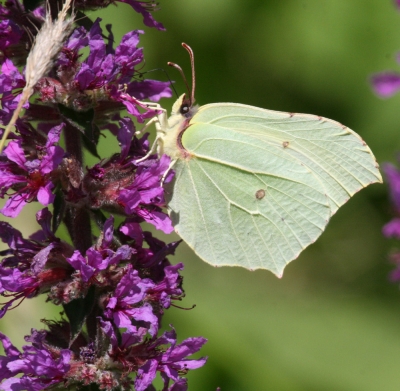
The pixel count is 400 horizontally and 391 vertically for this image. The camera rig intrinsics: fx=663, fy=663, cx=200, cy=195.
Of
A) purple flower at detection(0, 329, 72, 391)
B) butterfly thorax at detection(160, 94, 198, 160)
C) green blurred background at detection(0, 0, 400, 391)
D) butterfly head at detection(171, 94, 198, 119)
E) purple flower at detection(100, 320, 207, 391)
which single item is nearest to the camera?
purple flower at detection(0, 329, 72, 391)

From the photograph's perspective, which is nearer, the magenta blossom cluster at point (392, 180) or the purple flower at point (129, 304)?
the purple flower at point (129, 304)

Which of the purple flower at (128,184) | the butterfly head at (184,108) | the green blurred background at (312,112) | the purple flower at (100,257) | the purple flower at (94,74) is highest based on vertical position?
the purple flower at (94,74)

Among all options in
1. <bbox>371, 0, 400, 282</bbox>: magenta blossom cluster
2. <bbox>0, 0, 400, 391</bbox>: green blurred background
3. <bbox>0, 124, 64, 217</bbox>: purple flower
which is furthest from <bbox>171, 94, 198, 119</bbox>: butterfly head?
<bbox>0, 0, 400, 391</bbox>: green blurred background

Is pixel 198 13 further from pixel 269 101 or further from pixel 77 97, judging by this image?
pixel 77 97

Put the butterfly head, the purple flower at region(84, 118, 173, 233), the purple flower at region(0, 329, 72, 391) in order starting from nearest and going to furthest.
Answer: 1. the purple flower at region(0, 329, 72, 391)
2. the purple flower at region(84, 118, 173, 233)
3. the butterfly head

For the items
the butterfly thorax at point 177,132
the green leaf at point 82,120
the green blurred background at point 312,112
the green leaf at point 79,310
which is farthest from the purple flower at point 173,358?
the green blurred background at point 312,112

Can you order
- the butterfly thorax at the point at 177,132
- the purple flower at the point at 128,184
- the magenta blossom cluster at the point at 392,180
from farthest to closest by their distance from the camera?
the magenta blossom cluster at the point at 392,180
the butterfly thorax at the point at 177,132
the purple flower at the point at 128,184

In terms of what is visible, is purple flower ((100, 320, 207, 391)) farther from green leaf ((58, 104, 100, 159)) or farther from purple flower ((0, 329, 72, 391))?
green leaf ((58, 104, 100, 159))

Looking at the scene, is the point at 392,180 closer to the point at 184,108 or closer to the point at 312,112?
the point at 184,108

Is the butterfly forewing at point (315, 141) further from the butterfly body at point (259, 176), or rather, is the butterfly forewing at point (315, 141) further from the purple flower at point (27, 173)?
the purple flower at point (27, 173)
